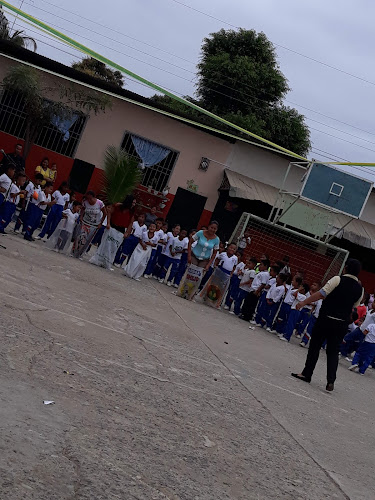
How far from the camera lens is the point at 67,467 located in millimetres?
4820

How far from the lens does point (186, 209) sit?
91.4 feet

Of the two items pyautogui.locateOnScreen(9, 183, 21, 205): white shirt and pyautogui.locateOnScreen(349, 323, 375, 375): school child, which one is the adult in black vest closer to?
pyautogui.locateOnScreen(349, 323, 375, 375): school child

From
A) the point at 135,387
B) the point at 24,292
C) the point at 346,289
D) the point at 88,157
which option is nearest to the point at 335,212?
the point at 88,157

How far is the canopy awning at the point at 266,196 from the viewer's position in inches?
1046

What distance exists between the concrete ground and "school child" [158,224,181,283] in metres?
6.90

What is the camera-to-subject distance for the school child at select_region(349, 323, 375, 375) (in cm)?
1672

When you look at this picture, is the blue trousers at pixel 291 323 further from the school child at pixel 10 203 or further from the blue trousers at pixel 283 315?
the school child at pixel 10 203

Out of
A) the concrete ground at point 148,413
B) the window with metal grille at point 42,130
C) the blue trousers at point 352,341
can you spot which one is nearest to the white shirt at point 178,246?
the blue trousers at point 352,341

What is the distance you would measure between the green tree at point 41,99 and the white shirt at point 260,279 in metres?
9.45

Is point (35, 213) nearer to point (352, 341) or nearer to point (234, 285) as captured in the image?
point (234, 285)

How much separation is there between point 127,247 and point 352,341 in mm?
5333

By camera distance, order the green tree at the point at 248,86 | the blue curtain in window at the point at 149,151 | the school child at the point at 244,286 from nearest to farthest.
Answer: the school child at the point at 244,286 → the blue curtain in window at the point at 149,151 → the green tree at the point at 248,86

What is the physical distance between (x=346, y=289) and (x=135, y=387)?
4.95 m

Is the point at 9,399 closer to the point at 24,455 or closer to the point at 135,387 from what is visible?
the point at 24,455
